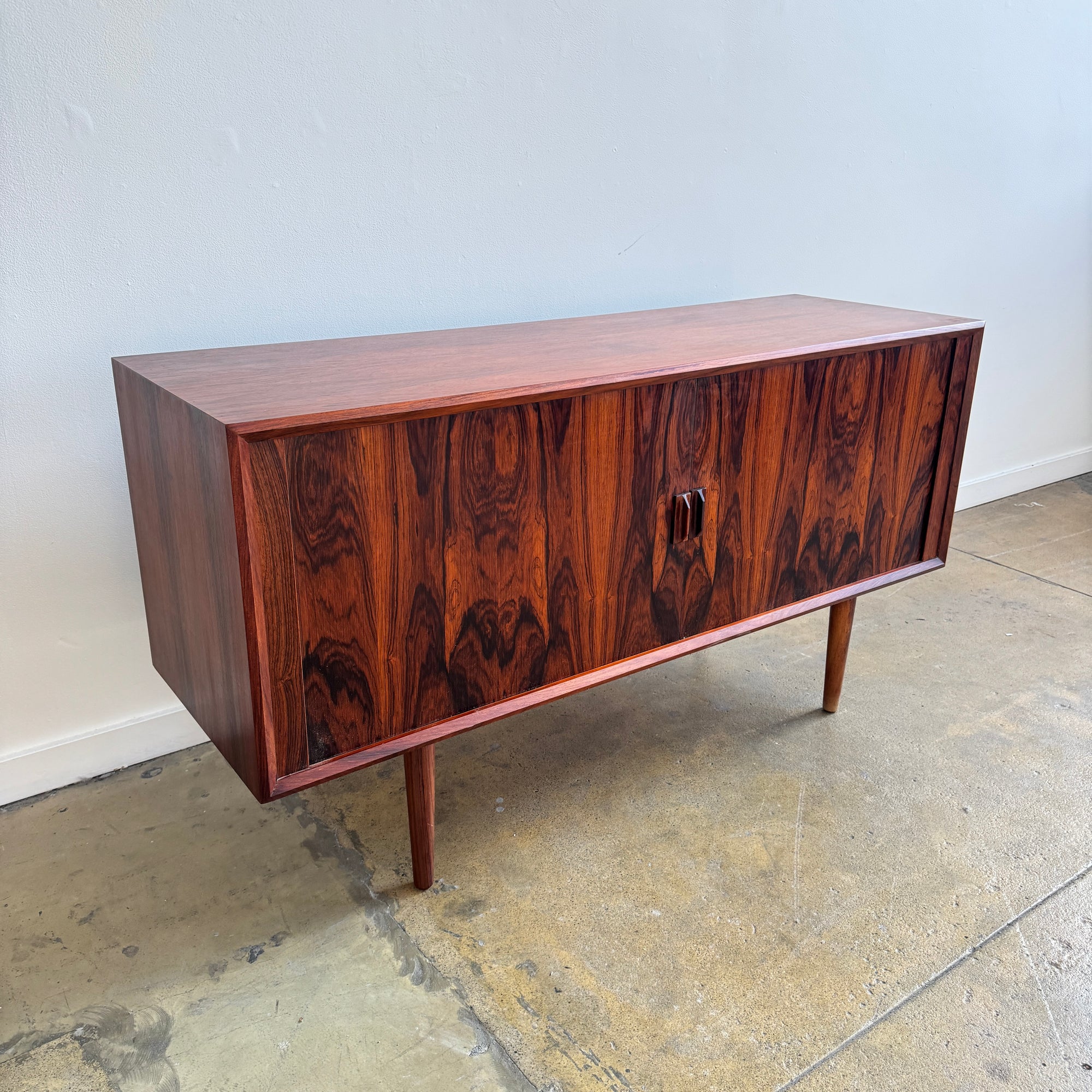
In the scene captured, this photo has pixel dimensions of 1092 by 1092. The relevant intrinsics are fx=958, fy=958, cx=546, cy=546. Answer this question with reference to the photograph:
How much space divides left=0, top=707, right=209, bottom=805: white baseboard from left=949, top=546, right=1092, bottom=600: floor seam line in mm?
2019

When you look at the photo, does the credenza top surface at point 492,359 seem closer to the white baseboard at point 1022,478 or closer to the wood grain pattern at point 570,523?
the wood grain pattern at point 570,523

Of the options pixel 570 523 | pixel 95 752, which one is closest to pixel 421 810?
pixel 570 523

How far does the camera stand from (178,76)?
4.74ft

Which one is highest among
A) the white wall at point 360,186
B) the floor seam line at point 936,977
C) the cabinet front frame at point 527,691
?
the white wall at point 360,186

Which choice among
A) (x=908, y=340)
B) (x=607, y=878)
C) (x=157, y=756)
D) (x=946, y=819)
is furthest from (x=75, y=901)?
(x=908, y=340)

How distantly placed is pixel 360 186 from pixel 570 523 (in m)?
0.77

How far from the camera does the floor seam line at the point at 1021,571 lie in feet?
8.13

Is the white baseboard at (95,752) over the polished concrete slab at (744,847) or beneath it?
over

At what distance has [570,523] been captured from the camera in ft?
4.27

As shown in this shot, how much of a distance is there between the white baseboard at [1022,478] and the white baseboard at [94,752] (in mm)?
2313

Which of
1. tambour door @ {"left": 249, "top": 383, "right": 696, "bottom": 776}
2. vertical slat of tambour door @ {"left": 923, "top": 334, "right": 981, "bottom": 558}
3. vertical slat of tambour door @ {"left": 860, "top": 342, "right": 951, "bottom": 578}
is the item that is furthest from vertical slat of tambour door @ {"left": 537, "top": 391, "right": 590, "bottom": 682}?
vertical slat of tambour door @ {"left": 923, "top": 334, "right": 981, "bottom": 558}

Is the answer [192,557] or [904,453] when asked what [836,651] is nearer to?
[904,453]

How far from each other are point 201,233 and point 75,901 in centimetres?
104

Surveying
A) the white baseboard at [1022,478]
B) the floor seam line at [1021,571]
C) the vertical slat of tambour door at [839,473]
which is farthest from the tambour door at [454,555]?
the white baseboard at [1022,478]
